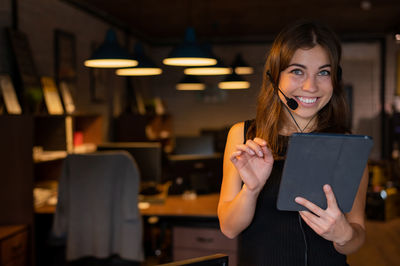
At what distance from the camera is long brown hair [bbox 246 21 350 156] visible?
133 centimetres

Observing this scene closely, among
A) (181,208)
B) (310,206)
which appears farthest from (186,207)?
(310,206)

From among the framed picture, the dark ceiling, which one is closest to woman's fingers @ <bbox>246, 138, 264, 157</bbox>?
the framed picture

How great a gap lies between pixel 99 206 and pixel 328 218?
2.13m

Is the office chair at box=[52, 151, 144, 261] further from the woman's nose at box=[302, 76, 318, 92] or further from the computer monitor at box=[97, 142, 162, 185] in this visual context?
the woman's nose at box=[302, 76, 318, 92]

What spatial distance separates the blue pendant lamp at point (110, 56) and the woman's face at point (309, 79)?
2064 mm

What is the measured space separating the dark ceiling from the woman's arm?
14.2 ft

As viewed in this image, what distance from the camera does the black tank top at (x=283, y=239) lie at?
1348 millimetres

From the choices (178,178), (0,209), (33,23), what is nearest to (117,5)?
(33,23)

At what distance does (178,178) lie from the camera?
155 inches

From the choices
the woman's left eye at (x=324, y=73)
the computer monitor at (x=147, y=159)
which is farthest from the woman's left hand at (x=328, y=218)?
the computer monitor at (x=147, y=159)

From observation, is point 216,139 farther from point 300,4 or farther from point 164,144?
point 300,4

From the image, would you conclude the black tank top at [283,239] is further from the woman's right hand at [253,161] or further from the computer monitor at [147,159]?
the computer monitor at [147,159]

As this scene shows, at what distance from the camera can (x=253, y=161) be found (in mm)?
1200

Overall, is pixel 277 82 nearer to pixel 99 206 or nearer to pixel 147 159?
pixel 99 206
